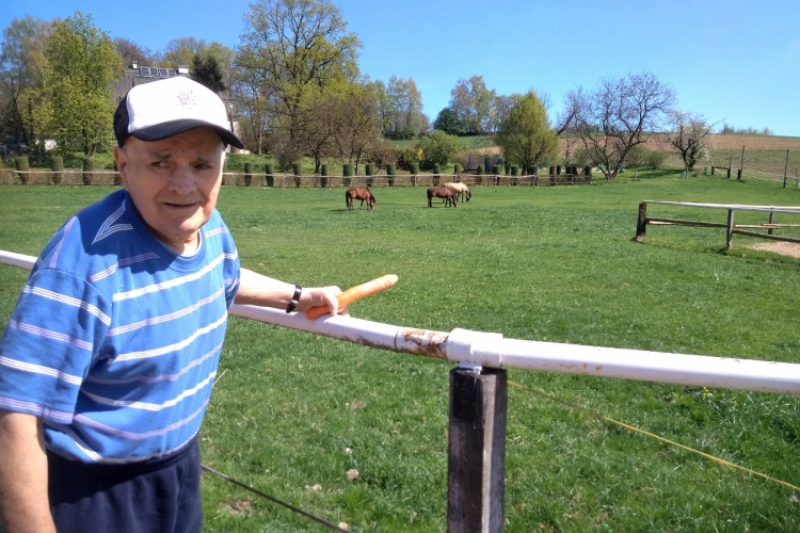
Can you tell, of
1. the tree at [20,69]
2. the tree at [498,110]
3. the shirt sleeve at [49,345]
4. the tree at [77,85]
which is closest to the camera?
the shirt sleeve at [49,345]

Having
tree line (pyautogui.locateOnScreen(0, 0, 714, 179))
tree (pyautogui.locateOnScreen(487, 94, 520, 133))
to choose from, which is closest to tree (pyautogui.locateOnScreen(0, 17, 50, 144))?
tree line (pyautogui.locateOnScreen(0, 0, 714, 179))

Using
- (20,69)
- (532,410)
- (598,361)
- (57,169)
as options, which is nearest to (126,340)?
(598,361)

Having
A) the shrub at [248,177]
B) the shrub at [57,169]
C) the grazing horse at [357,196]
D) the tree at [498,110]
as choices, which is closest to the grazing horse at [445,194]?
the grazing horse at [357,196]

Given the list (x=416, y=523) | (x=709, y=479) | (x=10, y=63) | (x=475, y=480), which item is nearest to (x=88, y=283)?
(x=475, y=480)

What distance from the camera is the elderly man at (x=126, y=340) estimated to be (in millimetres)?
1252

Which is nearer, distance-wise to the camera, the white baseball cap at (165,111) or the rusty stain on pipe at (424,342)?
the white baseball cap at (165,111)

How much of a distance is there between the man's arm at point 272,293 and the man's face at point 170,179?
1.58ft

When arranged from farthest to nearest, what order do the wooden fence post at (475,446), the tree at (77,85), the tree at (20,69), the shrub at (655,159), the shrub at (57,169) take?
the shrub at (655,159) → the tree at (20,69) → the tree at (77,85) → the shrub at (57,169) → the wooden fence post at (475,446)

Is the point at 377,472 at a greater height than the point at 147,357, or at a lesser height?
lesser

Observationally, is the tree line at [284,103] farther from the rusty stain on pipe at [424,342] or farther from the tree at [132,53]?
the rusty stain on pipe at [424,342]

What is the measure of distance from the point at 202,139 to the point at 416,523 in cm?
241

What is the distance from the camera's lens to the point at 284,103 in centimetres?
6253

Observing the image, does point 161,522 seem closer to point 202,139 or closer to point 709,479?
point 202,139

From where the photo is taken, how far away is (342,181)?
4756 cm
